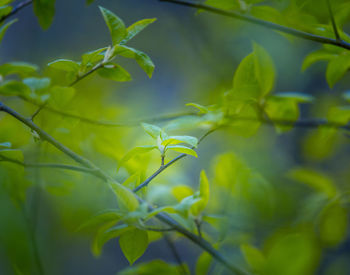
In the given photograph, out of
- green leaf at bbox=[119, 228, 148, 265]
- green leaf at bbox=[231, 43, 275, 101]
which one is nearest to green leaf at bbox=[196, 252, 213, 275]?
green leaf at bbox=[119, 228, 148, 265]

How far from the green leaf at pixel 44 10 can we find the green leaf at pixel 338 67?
39 centimetres

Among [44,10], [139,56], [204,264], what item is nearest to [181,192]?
[204,264]

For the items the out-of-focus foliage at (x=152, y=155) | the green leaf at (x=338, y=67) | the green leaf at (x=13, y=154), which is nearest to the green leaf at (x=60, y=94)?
the out-of-focus foliage at (x=152, y=155)

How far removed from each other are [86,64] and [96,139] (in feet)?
0.77

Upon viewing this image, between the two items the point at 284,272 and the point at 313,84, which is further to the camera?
the point at 313,84

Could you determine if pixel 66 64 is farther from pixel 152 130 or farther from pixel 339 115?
pixel 339 115

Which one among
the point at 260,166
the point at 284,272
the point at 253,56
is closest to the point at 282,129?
the point at 253,56

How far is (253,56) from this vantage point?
1.25ft

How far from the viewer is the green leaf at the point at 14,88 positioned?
390mm

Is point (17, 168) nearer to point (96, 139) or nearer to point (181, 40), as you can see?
point (96, 139)

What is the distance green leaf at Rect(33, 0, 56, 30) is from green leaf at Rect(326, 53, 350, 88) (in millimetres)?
386

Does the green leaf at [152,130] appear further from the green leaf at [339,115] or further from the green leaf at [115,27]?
the green leaf at [339,115]

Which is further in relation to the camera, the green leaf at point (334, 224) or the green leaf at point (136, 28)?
the green leaf at point (334, 224)

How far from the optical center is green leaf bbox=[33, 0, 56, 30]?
0.42 metres
